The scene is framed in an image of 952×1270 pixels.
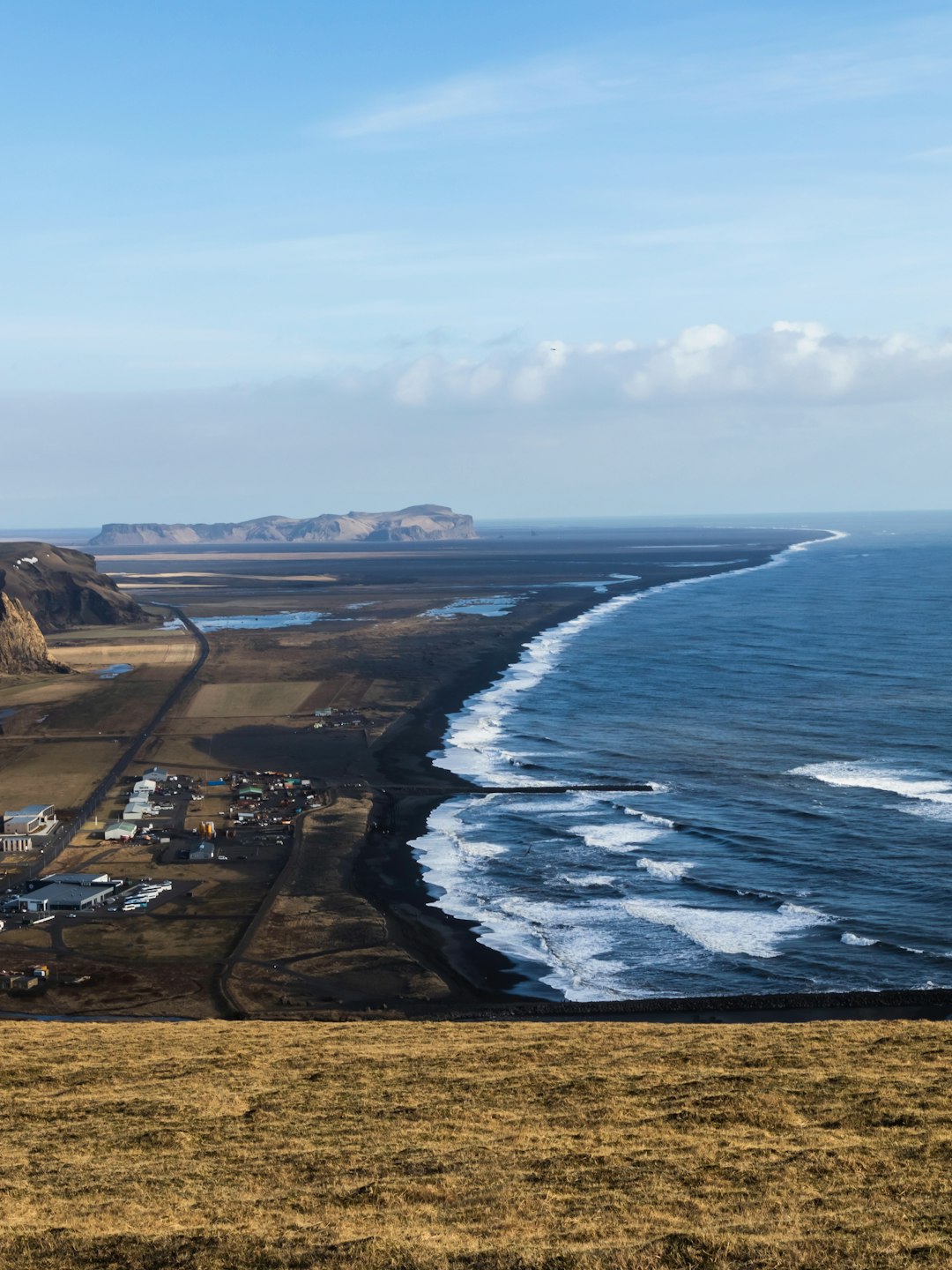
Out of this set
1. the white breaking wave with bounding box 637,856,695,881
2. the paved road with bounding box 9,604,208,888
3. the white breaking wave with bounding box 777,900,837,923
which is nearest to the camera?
the white breaking wave with bounding box 777,900,837,923

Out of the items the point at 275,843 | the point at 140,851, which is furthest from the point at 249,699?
the point at 140,851

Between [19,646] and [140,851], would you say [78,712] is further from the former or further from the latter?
[140,851]

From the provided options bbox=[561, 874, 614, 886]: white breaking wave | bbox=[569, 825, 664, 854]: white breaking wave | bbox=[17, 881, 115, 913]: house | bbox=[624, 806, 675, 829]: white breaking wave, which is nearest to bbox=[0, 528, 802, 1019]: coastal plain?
bbox=[17, 881, 115, 913]: house

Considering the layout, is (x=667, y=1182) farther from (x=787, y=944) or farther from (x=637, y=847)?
(x=637, y=847)

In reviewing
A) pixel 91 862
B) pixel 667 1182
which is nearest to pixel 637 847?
pixel 91 862

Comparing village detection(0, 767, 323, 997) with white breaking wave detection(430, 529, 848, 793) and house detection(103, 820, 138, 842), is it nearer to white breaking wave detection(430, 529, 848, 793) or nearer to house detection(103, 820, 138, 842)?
house detection(103, 820, 138, 842)

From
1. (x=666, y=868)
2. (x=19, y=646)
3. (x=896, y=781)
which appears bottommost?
(x=666, y=868)
